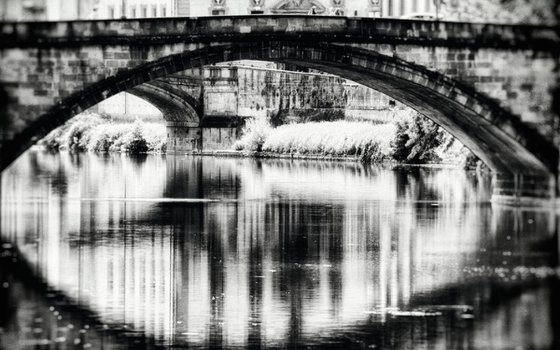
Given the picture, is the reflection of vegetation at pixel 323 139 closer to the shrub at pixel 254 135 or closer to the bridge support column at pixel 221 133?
the shrub at pixel 254 135

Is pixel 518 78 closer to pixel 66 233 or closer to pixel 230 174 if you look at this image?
pixel 66 233

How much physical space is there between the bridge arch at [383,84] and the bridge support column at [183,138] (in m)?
31.0

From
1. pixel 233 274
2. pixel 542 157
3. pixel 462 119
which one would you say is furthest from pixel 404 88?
pixel 233 274

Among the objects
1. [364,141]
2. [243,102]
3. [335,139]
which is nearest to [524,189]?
[364,141]

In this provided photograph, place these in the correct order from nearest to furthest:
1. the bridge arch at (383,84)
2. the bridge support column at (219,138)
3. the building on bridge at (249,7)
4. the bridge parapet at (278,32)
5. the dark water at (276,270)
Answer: the dark water at (276,270) → the bridge parapet at (278,32) → the bridge arch at (383,84) → the bridge support column at (219,138) → the building on bridge at (249,7)

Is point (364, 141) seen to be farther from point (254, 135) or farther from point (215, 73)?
point (215, 73)

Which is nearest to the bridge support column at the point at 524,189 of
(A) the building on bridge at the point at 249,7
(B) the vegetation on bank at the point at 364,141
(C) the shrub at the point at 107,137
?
(B) the vegetation on bank at the point at 364,141

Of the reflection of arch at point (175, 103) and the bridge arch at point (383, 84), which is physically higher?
the reflection of arch at point (175, 103)

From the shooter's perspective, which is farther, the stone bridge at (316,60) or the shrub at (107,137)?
the shrub at (107,137)

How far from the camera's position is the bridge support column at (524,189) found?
92.2 feet

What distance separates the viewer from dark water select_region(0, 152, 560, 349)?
15.9m

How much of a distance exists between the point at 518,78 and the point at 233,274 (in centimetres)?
1049

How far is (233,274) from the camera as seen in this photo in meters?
20.1

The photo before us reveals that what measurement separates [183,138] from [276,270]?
41828 millimetres
